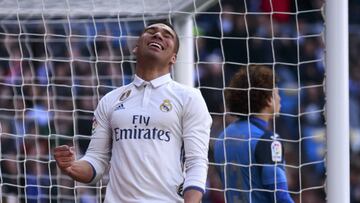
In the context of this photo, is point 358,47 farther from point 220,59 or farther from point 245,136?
point 245,136

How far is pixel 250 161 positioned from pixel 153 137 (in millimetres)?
858

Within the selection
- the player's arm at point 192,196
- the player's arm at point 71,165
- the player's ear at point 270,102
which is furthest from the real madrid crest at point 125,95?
the player's ear at point 270,102

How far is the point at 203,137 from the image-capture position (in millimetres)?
3559

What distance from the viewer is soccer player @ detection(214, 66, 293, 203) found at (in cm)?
419

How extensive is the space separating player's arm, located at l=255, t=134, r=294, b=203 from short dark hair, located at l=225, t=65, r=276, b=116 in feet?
0.77

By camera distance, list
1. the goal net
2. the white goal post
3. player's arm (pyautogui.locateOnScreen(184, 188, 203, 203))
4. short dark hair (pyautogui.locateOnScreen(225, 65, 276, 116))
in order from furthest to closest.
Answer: the goal net, short dark hair (pyautogui.locateOnScreen(225, 65, 276, 116)), the white goal post, player's arm (pyautogui.locateOnScreen(184, 188, 203, 203))

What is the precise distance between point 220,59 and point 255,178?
11.9 feet

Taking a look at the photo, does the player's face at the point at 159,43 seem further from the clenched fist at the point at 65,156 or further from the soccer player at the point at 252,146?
the soccer player at the point at 252,146

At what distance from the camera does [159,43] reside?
3.64 meters

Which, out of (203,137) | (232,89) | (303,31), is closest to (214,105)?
(303,31)

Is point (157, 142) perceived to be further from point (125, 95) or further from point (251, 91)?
point (251, 91)

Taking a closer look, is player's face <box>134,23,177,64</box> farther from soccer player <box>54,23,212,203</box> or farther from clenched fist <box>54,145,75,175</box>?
clenched fist <box>54,145,75,175</box>

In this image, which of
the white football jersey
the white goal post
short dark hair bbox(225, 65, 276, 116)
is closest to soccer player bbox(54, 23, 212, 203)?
the white football jersey

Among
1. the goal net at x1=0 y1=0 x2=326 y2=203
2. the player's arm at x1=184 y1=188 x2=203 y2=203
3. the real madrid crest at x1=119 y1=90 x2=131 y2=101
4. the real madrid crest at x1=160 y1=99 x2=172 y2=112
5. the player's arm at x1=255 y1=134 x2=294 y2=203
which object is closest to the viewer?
the player's arm at x1=184 y1=188 x2=203 y2=203
